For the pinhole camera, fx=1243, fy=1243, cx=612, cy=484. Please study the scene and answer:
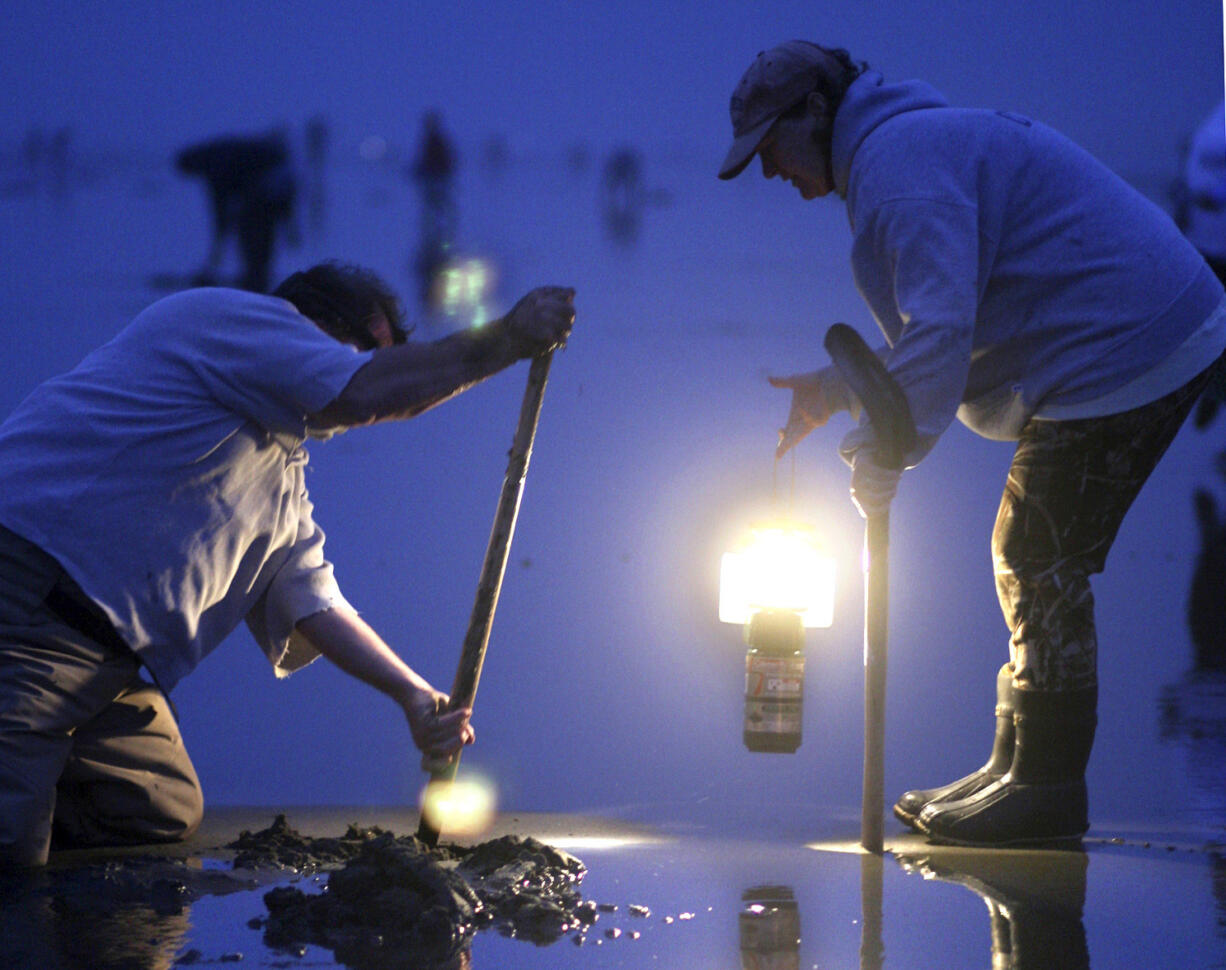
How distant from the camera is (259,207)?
3.77m

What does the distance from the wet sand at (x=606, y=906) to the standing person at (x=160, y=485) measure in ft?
0.60

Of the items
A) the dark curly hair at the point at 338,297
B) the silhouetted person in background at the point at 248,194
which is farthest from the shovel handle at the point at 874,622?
the silhouetted person in background at the point at 248,194

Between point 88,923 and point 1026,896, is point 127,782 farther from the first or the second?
point 1026,896

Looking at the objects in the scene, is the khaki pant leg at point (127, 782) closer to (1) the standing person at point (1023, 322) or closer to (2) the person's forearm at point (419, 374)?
(2) the person's forearm at point (419, 374)

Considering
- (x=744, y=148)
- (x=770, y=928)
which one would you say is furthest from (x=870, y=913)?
(x=744, y=148)

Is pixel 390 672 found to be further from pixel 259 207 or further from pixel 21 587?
pixel 259 207

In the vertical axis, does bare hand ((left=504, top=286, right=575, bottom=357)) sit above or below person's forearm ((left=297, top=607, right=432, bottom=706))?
above

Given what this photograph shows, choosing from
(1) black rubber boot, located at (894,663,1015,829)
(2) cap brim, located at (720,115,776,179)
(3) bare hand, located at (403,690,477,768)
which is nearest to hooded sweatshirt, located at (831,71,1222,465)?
(2) cap brim, located at (720,115,776,179)

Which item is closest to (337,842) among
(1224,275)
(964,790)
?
(964,790)

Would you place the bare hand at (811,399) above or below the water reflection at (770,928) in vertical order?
above

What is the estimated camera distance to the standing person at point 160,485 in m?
1.94

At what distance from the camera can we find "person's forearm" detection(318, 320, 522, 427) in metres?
1.95

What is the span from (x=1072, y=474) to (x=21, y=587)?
1.70 metres

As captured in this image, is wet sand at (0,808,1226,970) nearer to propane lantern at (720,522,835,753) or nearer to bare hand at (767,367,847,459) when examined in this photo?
propane lantern at (720,522,835,753)
